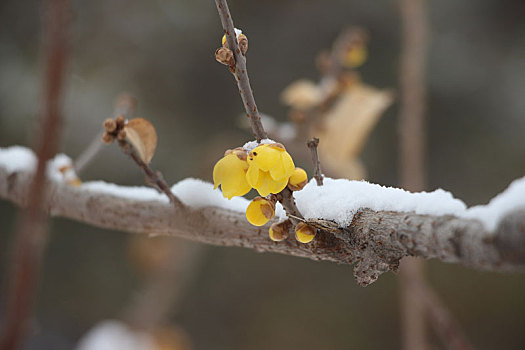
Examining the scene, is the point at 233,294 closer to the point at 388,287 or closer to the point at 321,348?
the point at 321,348

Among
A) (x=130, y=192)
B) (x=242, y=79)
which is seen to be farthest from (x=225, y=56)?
(x=130, y=192)

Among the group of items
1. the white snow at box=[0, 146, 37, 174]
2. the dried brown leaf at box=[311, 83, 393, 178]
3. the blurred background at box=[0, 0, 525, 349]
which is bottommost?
the white snow at box=[0, 146, 37, 174]

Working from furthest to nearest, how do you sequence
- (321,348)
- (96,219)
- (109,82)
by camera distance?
(321,348) < (109,82) < (96,219)

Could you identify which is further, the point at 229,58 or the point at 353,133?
the point at 353,133

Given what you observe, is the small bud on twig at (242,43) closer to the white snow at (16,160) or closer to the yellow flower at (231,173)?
the yellow flower at (231,173)

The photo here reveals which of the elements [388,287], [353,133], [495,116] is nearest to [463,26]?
[495,116]

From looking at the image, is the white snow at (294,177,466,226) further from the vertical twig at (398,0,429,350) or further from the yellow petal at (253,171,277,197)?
the vertical twig at (398,0,429,350)

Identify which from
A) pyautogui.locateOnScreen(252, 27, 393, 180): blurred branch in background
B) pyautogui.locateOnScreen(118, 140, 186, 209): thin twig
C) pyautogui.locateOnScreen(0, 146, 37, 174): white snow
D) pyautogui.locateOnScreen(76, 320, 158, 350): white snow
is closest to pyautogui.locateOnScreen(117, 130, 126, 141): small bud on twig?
pyautogui.locateOnScreen(118, 140, 186, 209): thin twig
